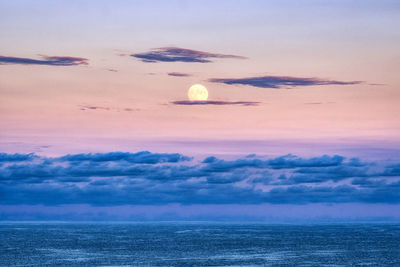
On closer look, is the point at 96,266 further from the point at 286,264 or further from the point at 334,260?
the point at 334,260

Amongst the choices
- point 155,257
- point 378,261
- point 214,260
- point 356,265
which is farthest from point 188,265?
point 378,261

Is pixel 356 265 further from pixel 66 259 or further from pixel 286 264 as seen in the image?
pixel 66 259

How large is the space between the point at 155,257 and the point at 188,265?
19.0 meters

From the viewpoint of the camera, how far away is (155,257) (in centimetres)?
12338

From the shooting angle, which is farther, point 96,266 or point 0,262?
point 0,262

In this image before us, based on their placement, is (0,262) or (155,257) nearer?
(0,262)

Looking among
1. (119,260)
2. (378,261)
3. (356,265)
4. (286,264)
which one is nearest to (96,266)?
(119,260)

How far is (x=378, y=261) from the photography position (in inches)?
4577

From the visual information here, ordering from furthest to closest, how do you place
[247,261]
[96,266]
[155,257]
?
[155,257] → [247,261] → [96,266]

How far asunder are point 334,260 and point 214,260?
21.8 metres

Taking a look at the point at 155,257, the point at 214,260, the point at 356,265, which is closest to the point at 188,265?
the point at 214,260

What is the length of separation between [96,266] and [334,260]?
141 feet

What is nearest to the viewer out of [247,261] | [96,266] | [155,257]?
[96,266]

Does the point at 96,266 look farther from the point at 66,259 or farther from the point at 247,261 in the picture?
the point at 247,261
